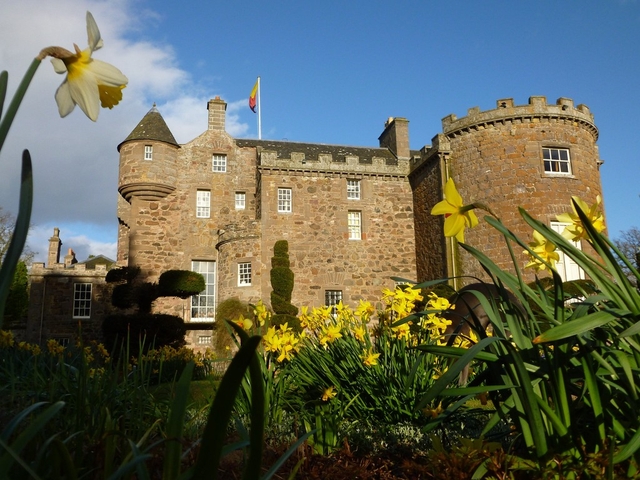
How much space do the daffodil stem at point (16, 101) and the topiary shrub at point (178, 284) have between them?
65.5 feet

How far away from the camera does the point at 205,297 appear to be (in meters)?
24.2

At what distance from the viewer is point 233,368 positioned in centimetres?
125

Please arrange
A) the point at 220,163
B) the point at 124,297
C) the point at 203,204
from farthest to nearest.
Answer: the point at 220,163 < the point at 203,204 < the point at 124,297

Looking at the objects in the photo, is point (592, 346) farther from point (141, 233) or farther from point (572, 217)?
point (141, 233)

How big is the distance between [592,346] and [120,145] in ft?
79.8

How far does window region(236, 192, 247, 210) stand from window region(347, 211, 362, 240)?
467cm

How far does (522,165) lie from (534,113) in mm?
1982

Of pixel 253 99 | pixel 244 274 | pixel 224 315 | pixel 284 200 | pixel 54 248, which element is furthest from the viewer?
pixel 54 248

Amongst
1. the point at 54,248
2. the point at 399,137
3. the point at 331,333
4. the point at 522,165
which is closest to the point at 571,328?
the point at 331,333

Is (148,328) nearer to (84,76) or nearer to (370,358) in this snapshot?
(370,358)

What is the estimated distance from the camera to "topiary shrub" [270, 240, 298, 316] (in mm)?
22109

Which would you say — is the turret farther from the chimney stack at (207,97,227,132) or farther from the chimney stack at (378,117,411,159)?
the chimney stack at (378,117,411,159)

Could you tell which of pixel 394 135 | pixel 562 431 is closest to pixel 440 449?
pixel 562 431

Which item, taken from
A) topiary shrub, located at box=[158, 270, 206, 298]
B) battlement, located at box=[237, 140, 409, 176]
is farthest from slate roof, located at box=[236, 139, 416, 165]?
topiary shrub, located at box=[158, 270, 206, 298]
